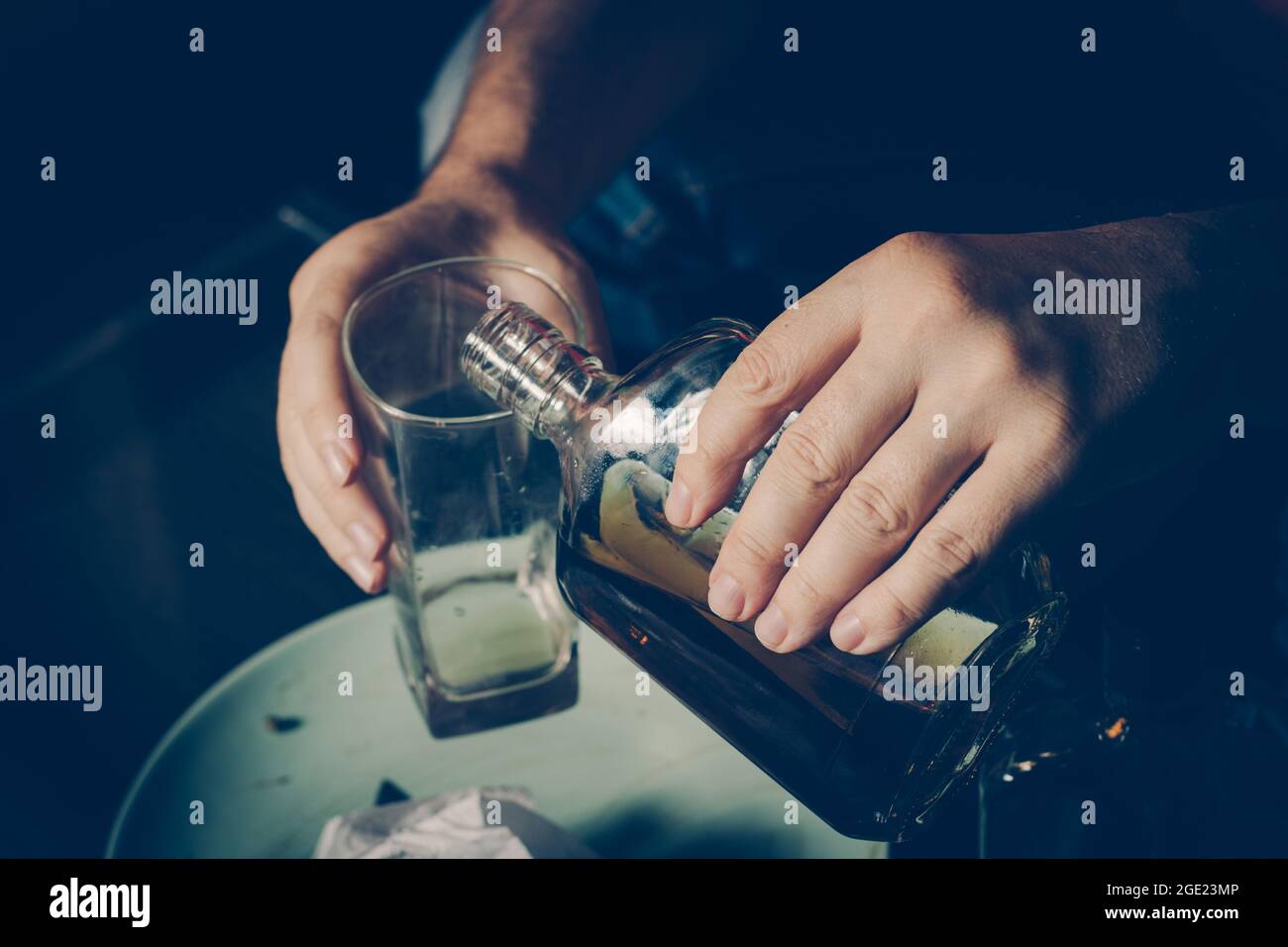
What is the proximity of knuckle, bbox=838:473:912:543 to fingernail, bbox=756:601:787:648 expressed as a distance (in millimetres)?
43

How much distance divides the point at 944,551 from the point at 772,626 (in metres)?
0.07

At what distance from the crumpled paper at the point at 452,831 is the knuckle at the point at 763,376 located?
0.29 m

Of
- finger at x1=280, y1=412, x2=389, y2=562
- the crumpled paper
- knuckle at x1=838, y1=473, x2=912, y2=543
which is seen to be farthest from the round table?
knuckle at x1=838, y1=473, x2=912, y2=543

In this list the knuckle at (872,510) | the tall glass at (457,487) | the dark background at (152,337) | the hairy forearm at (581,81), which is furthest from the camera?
the dark background at (152,337)

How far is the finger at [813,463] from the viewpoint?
1.29 ft

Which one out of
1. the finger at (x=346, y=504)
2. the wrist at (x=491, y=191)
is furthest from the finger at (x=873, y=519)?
the wrist at (x=491, y=191)

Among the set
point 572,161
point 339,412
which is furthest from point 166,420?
point 339,412

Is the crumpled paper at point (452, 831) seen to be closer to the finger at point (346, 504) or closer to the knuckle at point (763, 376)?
the finger at point (346, 504)

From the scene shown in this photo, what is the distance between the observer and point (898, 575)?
40 centimetres

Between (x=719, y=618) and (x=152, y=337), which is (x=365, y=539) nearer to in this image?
(x=719, y=618)

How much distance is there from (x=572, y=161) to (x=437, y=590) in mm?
381

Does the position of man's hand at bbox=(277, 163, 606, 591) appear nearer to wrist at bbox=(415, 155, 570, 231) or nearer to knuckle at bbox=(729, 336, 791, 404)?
wrist at bbox=(415, 155, 570, 231)

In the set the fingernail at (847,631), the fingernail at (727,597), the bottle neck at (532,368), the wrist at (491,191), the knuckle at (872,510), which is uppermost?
the wrist at (491,191)

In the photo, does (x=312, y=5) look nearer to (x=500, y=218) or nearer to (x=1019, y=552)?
(x=500, y=218)
